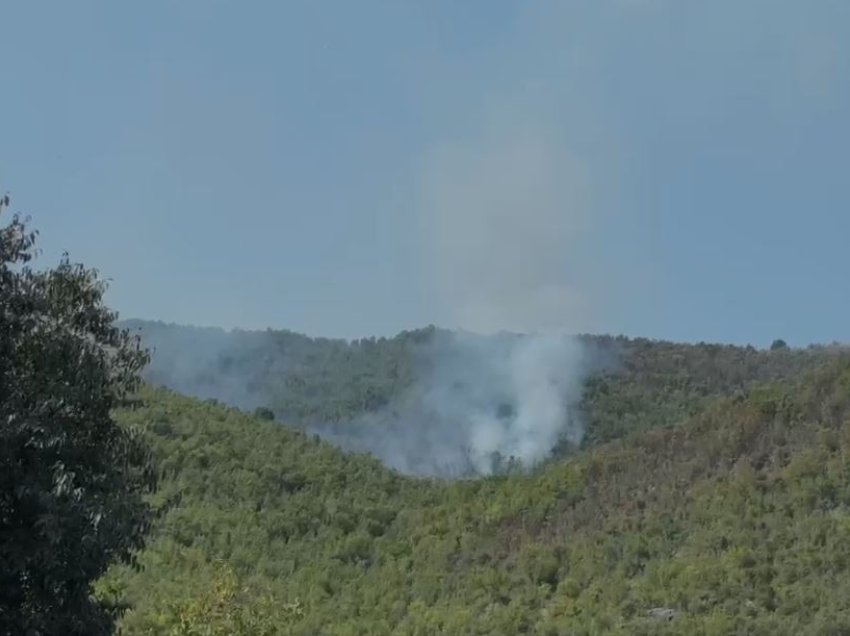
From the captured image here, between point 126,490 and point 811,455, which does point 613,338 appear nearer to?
→ point 811,455

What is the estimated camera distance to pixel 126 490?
10.9m

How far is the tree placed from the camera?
393 inches

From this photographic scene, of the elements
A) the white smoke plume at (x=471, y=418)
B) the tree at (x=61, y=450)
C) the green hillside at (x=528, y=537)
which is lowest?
the tree at (x=61, y=450)

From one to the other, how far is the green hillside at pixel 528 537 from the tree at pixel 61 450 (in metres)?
6.97

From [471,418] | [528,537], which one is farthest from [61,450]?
[471,418]

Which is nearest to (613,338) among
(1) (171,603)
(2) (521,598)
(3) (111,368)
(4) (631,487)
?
(4) (631,487)

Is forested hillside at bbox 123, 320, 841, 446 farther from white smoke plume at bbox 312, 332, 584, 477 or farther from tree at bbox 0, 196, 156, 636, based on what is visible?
tree at bbox 0, 196, 156, 636

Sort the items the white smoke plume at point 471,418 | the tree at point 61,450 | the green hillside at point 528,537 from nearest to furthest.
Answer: the tree at point 61,450 → the green hillside at point 528,537 → the white smoke plume at point 471,418

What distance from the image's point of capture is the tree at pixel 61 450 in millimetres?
9977

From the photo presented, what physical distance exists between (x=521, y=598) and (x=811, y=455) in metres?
9.26

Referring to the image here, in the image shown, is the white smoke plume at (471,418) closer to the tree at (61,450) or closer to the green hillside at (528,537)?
the green hillside at (528,537)

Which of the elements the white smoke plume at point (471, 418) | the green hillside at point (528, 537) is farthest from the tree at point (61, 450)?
the white smoke plume at point (471, 418)

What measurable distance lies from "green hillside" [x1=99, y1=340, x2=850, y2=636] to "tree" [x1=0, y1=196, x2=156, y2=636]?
6.97 metres

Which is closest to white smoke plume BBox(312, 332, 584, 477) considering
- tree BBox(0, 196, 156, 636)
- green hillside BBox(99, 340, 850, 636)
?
green hillside BBox(99, 340, 850, 636)
